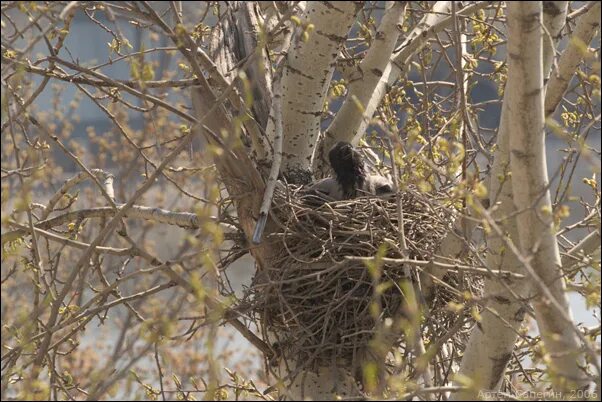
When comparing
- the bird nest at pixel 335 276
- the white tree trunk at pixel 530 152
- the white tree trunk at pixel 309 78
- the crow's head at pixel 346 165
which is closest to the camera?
the white tree trunk at pixel 530 152

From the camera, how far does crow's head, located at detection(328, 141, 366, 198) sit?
17.4 ft

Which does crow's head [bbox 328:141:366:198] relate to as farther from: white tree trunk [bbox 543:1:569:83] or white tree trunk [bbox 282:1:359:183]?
white tree trunk [bbox 543:1:569:83]

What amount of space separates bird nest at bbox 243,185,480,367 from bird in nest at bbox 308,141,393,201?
0.80 feet

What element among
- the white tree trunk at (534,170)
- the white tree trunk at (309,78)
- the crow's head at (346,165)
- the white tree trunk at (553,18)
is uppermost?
the white tree trunk at (309,78)

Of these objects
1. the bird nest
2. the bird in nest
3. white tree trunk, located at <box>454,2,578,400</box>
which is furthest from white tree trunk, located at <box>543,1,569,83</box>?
the bird in nest

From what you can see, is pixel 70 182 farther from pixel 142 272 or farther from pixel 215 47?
pixel 142 272

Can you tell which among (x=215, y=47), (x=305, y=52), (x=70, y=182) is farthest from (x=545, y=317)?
(x=70, y=182)

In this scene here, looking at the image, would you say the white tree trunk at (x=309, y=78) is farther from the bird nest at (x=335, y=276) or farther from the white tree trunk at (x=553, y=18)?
the white tree trunk at (x=553, y=18)

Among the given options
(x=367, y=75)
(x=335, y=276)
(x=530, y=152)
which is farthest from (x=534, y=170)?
(x=367, y=75)

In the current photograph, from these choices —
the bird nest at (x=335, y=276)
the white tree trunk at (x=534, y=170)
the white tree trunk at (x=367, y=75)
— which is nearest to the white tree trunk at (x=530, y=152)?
the white tree trunk at (x=534, y=170)

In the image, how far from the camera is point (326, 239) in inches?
193

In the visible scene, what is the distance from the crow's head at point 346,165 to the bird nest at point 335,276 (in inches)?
12.9

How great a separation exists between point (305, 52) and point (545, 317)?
1.98 meters

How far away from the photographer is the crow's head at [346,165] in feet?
17.4
